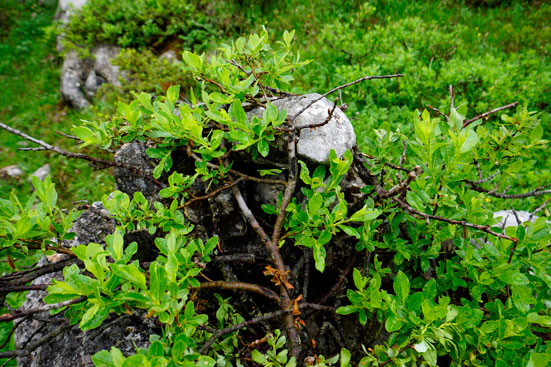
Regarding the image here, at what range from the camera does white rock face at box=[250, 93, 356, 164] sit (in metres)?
1.82

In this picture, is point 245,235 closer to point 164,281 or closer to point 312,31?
point 164,281

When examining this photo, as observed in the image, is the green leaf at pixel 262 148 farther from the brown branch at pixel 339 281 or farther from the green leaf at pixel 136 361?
the green leaf at pixel 136 361

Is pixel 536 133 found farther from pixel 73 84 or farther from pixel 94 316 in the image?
pixel 73 84

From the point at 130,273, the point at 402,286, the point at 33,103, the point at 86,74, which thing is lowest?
the point at 33,103

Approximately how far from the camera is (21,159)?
6488 mm

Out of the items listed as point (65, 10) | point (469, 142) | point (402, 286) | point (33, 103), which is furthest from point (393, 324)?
point (65, 10)

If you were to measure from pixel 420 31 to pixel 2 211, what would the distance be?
20.1ft

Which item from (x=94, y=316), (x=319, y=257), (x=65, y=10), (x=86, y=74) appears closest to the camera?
(x=94, y=316)

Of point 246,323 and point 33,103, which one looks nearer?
point 246,323

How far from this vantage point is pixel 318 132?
1.88 m

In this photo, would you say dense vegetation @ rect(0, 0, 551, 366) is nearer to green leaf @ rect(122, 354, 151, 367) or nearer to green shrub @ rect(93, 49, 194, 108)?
green leaf @ rect(122, 354, 151, 367)

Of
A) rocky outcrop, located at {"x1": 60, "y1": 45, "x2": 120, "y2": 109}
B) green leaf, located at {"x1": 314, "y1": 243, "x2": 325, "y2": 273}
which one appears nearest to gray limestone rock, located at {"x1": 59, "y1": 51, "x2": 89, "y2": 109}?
rocky outcrop, located at {"x1": 60, "y1": 45, "x2": 120, "y2": 109}

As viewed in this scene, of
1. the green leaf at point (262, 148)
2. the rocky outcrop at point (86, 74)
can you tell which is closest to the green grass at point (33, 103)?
the rocky outcrop at point (86, 74)

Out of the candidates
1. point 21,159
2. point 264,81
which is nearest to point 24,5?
point 21,159
